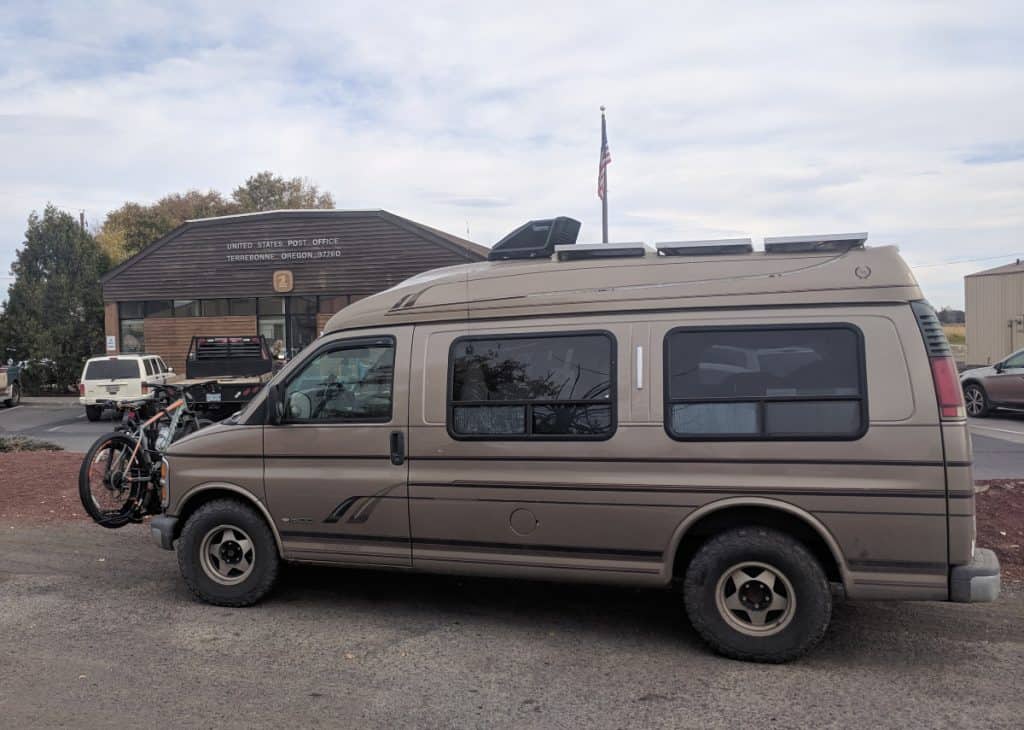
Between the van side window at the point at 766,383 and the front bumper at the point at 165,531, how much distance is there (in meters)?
3.46

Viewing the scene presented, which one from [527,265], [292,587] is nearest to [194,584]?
[292,587]

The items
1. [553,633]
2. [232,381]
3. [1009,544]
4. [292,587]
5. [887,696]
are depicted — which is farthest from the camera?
[232,381]

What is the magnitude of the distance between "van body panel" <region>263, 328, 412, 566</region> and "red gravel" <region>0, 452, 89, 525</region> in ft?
13.3

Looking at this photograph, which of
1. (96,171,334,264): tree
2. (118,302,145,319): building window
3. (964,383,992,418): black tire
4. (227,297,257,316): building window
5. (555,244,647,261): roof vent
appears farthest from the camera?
(96,171,334,264): tree

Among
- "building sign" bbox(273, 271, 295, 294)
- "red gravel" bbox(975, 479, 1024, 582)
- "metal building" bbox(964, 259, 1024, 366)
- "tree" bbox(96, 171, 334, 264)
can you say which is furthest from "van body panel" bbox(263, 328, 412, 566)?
"tree" bbox(96, 171, 334, 264)

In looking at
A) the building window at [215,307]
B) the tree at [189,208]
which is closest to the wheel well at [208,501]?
the building window at [215,307]

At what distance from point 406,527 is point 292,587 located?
1.44m

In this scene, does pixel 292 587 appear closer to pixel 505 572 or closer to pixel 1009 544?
pixel 505 572

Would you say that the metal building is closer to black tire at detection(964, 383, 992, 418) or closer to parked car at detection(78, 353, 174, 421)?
black tire at detection(964, 383, 992, 418)

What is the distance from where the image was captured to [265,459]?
5.68 meters

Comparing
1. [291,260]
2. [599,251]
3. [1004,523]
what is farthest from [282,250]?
[1004,523]

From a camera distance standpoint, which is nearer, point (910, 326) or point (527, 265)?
point (910, 326)

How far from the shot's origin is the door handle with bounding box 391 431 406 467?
5.35 m

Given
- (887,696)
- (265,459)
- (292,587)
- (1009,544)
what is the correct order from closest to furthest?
(887,696), (265,459), (292,587), (1009,544)
